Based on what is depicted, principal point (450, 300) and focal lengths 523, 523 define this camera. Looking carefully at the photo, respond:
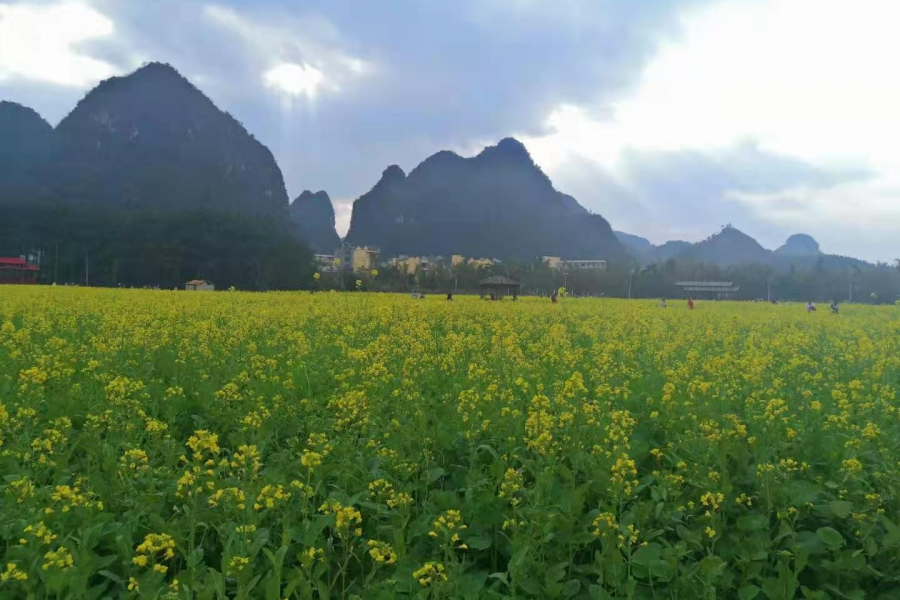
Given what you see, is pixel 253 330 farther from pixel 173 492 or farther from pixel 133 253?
pixel 133 253

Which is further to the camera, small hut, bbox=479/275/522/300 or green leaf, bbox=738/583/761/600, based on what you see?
small hut, bbox=479/275/522/300

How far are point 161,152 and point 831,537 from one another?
117 metres

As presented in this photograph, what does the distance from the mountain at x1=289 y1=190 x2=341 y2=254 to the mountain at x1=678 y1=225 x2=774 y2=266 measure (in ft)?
327

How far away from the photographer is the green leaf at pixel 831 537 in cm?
264

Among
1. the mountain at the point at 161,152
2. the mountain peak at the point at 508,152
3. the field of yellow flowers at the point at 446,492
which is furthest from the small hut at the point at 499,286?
the mountain peak at the point at 508,152

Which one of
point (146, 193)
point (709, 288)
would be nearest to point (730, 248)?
point (709, 288)

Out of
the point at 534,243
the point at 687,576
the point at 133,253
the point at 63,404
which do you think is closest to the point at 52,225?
the point at 133,253

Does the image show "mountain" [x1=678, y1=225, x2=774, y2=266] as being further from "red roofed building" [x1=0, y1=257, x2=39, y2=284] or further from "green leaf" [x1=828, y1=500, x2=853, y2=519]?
"green leaf" [x1=828, y1=500, x2=853, y2=519]

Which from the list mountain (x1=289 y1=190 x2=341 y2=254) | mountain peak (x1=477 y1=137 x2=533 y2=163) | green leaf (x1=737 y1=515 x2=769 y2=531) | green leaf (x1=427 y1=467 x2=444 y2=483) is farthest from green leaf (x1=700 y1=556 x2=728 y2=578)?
mountain peak (x1=477 y1=137 x2=533 y2=163)

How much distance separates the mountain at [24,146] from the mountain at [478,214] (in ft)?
237

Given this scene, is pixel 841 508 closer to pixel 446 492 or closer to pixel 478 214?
pixel 446 492

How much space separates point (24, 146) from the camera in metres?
91.7

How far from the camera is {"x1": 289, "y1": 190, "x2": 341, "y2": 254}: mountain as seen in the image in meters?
145

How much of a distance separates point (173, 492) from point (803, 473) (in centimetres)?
380
